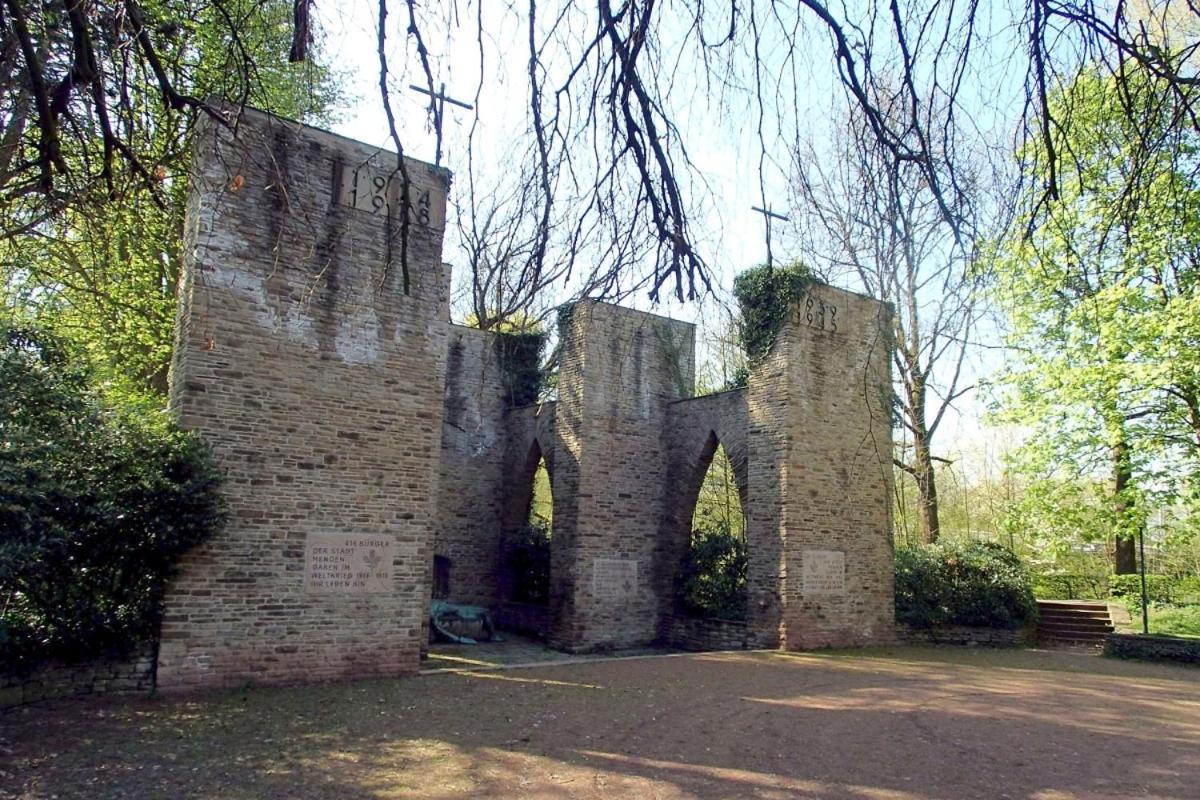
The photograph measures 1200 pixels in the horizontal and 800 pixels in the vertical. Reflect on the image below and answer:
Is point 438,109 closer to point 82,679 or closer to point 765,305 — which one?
point 82,679

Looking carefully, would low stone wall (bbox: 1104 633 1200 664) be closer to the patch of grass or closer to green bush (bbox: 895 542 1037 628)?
green bush (bbox: 895 542 1037 628)

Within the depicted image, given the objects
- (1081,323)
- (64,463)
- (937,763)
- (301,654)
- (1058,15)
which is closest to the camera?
(1058,15)

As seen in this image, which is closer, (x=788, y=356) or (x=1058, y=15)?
(x=1058, y=15)

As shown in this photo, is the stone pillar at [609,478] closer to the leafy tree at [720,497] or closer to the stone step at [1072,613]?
the leafy tree at [720,497]

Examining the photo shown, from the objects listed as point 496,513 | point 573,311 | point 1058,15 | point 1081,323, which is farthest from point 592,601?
point 1058,15

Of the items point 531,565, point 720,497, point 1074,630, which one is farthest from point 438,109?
point 720,497

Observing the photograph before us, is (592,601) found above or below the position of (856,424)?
below

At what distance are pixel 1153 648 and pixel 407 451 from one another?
519 inches

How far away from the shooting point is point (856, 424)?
1505 cm

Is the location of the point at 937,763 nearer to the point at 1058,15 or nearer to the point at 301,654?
the point at 1058,15

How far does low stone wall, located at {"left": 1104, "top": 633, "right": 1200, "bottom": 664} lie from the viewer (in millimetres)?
13703

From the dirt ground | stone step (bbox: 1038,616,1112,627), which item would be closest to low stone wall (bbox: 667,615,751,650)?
the dirt ground

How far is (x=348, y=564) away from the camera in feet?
31.8

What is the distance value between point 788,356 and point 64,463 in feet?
36.2
